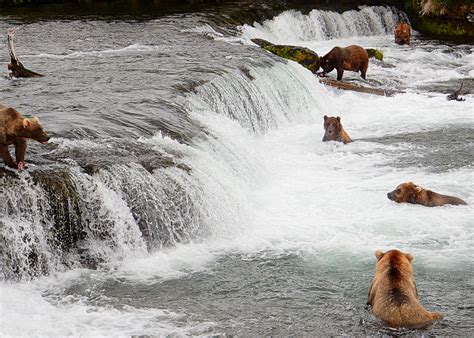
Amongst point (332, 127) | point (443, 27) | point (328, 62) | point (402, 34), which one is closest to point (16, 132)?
point (332, 127)

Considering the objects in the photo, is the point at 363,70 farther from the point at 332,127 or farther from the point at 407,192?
the point at 407,192

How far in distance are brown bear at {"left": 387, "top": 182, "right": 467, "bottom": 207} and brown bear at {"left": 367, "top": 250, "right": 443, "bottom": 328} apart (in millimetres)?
3203

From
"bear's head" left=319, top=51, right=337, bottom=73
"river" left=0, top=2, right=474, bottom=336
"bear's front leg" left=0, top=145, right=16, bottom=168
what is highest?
"bear's head" left=319, top=51, right=337, bottom=73

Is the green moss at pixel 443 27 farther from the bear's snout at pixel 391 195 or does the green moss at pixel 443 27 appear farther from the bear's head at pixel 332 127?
Result: the bear's snout at pixel 391 195

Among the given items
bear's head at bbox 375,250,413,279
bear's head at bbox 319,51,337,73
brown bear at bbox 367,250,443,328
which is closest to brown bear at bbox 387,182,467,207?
bear's head at bbox 375,250,413,279

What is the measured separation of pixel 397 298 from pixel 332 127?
728 cm

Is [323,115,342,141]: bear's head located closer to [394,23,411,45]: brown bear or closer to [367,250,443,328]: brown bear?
[367,250,443,328]: brown bear

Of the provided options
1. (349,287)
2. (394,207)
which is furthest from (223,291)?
(394,207)

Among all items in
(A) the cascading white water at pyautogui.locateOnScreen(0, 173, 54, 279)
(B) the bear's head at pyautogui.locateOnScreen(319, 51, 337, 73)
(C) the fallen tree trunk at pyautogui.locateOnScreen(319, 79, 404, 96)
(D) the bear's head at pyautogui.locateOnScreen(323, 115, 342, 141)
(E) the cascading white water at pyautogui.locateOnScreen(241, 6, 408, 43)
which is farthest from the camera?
(E) the cascading white water at pyautogui.locateOnScreen(241, 6, 408, 43)

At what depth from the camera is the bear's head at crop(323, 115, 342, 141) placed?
13.2 meters

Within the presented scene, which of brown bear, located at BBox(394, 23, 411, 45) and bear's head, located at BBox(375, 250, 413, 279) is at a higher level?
brown bear, located at BBox(394, 23, 411, 45)

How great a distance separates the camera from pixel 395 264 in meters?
6.67

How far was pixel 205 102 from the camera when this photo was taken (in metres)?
13.4

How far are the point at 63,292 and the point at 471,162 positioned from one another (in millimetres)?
7574
